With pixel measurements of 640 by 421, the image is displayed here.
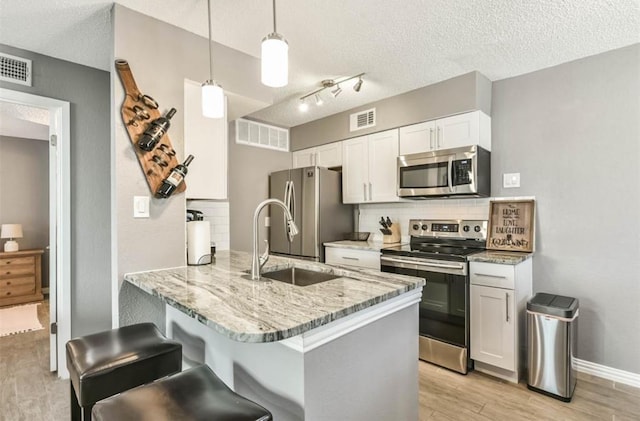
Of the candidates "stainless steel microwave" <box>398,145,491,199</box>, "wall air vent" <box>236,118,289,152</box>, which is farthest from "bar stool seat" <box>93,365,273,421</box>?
"wall air vent" <box>236,118,289,152</box>

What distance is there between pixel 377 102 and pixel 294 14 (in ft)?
5.62

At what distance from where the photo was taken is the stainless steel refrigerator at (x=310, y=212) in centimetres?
367

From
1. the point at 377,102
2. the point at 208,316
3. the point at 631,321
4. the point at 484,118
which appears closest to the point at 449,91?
the point at 484,118

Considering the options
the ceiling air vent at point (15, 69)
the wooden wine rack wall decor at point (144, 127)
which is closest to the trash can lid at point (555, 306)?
the wooden wine rack wall decor at point (144, 127)

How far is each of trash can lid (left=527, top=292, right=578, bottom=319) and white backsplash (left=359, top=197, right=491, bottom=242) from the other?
874 mm

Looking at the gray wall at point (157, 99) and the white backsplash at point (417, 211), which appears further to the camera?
the white backsplash at point (417, 211)

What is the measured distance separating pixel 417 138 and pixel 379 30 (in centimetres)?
127

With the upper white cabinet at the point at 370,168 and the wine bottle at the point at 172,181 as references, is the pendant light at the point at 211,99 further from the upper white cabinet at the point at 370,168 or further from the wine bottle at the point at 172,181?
the upper white cabinet at the point at 370,168

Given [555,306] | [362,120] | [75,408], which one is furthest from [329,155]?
[75,408]

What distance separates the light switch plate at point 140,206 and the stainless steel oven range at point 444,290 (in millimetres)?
2005

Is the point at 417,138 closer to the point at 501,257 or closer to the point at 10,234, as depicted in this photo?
the point at 501,257

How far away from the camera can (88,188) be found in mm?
2594

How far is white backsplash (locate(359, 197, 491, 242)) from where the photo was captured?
3102mm

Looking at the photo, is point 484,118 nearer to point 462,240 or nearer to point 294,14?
point 462,240
